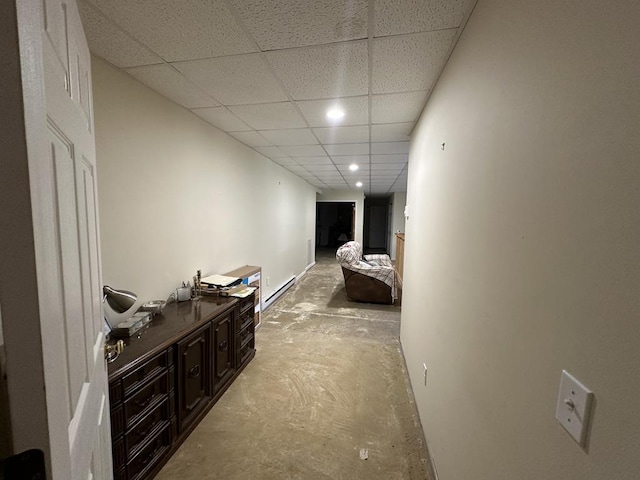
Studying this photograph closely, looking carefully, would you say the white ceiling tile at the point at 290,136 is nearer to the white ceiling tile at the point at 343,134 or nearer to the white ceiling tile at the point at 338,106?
the white ceiling tile at the point at 343,134

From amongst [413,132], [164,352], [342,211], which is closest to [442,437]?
[164,352]

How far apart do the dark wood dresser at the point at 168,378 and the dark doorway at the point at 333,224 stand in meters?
10.1

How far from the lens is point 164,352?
161 centimetres

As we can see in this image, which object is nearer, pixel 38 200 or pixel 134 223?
pixel 38 200

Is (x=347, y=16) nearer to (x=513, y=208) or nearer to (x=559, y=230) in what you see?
(x=513, y=208)

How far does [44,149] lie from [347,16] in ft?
4.21

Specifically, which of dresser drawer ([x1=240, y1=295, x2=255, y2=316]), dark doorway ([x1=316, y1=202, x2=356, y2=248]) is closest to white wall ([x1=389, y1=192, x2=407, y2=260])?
dark doorway ([x1=316, y1=202, x2=356, y2=248])

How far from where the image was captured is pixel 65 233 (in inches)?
26.1

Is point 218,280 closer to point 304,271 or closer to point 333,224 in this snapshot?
point 304,271

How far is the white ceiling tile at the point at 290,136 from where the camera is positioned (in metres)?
2.86

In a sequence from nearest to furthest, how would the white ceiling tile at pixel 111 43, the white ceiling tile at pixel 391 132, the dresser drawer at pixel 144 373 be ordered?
1. the white ceiling tile at pixel 111 43
2. the dresser drawer at pixel 144 373
3. the white ceiling tile at pixel 391 132

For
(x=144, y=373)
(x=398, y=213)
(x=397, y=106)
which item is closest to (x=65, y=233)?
(x=144, y=373)

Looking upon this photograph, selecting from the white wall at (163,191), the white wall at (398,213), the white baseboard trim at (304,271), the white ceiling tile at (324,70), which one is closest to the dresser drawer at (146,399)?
the white wall at (163,191)

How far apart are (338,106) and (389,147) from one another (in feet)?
4.71
